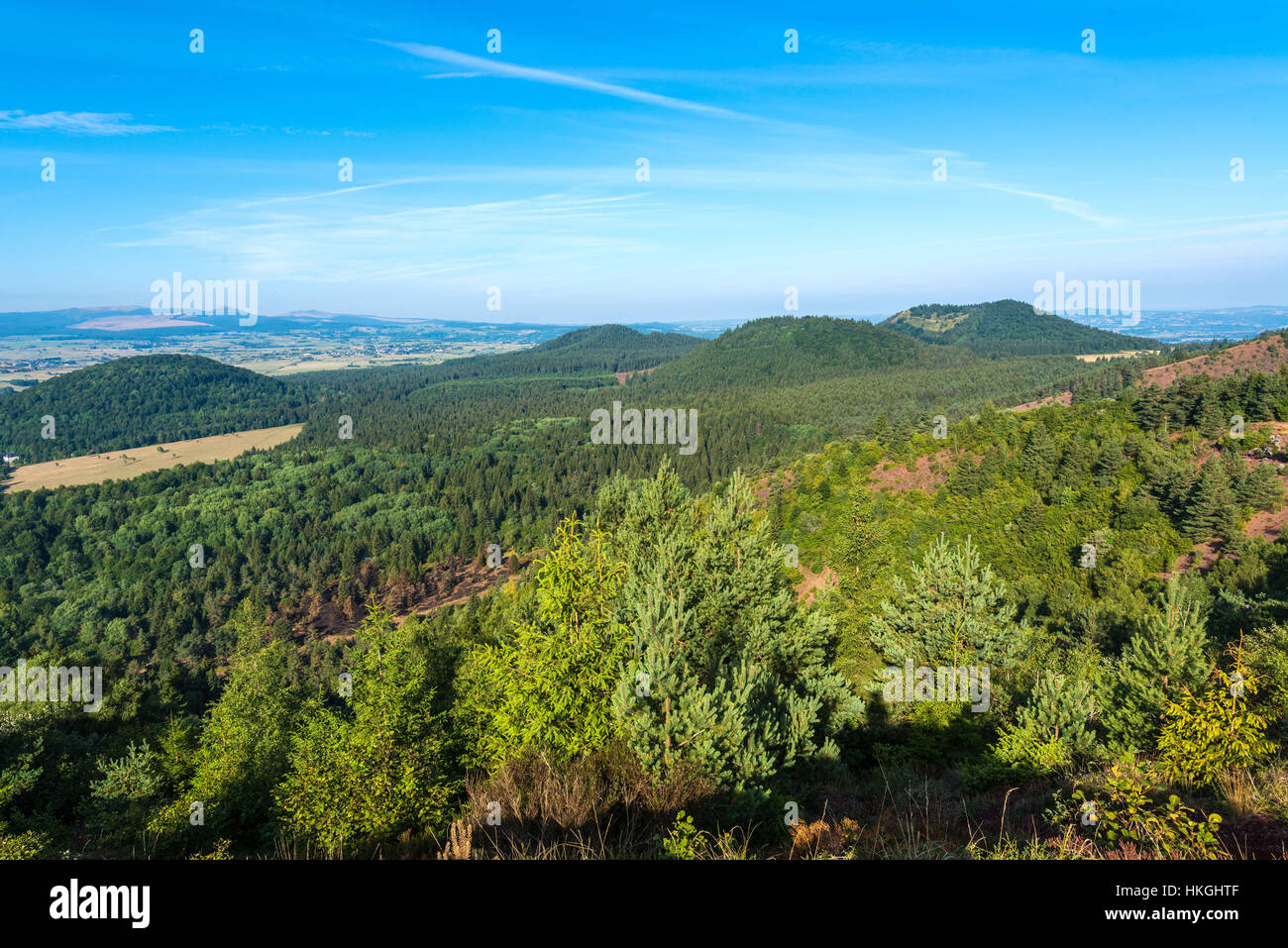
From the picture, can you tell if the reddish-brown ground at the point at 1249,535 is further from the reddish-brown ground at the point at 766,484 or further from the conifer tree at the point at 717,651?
the reddish-brown ground at the point at 766,484

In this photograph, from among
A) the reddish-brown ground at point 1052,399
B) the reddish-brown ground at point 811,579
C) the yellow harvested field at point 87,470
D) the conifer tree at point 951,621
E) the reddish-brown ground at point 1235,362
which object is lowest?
the reddish-brown ground at point 811,579

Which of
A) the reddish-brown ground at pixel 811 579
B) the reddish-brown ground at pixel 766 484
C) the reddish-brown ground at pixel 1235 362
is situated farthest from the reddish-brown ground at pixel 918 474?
the reddish-brown ground at pixel 1235 362

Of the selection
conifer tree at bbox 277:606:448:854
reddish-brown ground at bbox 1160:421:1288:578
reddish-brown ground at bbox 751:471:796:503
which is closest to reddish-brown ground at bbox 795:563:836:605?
reddish-brown ground at bbox 751:471:796:503

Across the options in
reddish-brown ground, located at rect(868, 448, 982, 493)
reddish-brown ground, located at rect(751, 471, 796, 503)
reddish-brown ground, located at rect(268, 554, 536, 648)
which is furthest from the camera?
reddish-brown ground, located at rect(268, 554, 536, 648)

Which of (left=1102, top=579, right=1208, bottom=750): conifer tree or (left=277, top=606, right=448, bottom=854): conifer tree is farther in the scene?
(left=277, top=606, right=448, bottom=854): conifer tree

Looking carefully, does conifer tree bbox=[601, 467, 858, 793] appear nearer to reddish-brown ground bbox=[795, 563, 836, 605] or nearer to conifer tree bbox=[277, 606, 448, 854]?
conifer tree bbox=[277, 606, 448, 854]

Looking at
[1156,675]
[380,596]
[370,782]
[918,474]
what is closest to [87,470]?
[380,596]

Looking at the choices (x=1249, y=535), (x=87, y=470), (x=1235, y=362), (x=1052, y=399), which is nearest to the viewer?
(x=1249, y=535)

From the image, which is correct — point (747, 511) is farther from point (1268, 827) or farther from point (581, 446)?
point (581, 446)

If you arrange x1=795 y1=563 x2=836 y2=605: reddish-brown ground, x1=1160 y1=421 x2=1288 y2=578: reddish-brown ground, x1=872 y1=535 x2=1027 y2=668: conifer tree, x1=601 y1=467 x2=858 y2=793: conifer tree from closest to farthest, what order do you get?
x1=601 y1=467 x2=858 y2=793: conifer tree → x1=872 y1=535 x2=1027 y2=668: conifer tree → x1=1160 y1=421 x2=1288 y2=578: reddish-brown ground → x1=795 y1=563 x2=836 y2=605: reddish-brown ground

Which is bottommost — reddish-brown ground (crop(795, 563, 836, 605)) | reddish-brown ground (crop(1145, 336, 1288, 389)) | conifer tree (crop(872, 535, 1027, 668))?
reddish-brown ground (crop(795, 563, 836, 605))

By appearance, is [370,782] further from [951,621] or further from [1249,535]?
[1249,535]
